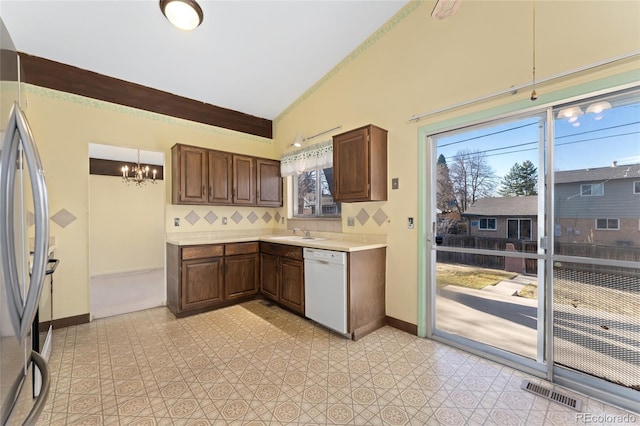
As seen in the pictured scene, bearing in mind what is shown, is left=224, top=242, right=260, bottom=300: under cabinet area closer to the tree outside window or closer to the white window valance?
the tree outside window

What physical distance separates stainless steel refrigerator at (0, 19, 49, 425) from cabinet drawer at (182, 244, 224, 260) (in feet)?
7.72

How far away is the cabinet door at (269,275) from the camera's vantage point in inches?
137

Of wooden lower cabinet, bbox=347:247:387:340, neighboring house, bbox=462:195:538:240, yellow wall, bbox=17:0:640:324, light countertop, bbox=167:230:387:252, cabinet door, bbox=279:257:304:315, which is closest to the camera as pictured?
yellow wall, bbox=17:0:640:324

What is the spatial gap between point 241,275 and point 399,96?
293 cm

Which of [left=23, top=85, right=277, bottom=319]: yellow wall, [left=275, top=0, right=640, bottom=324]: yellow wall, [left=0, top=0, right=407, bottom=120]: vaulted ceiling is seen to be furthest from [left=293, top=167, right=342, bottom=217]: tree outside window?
[left=23, top=85, right=277, bottom=319]: yellow wall

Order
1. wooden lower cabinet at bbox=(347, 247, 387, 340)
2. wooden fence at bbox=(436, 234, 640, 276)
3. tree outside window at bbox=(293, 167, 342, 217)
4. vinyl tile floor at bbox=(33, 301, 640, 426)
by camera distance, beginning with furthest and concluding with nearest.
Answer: tree outside window at bbox=(293, 167, 342, 217)
wooden lower cabinet at bbox=(347, 247, 387, 340)
wooden fence at bbox=(436, 234, 640, 276)
vinyl tile floor at bbox=(33, 301, 640, 426)

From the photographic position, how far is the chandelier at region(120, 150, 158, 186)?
12.1 ft

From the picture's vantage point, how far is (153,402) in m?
1.79

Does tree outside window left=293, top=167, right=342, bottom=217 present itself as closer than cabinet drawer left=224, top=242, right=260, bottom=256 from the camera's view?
No

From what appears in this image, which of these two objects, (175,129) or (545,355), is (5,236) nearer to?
(545,355)

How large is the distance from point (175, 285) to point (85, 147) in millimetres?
1890

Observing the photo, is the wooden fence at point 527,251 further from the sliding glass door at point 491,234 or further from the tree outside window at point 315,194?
the tree outside window at point 315,194

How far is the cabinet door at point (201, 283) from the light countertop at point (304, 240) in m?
0.27

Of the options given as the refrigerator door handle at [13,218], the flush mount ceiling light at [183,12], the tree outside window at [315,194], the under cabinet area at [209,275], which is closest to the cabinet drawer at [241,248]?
the under cabinet area at [209,275]
